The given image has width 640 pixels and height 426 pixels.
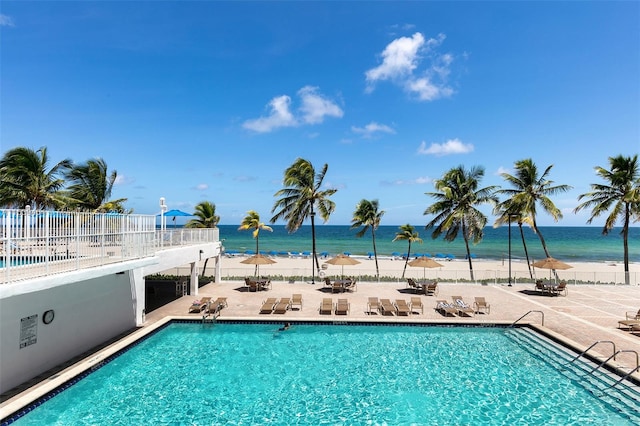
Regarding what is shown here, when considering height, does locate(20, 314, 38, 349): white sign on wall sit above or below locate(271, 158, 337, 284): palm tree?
below

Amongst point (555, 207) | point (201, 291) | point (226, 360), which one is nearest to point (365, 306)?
point (226, 360)

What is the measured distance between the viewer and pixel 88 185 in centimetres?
2184

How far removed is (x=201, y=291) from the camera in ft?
65.5

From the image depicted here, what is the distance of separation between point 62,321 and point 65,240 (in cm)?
251

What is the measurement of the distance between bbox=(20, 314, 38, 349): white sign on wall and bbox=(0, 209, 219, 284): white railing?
4.73 feet

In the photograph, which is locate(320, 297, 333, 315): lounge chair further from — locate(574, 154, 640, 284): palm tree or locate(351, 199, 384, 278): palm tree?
locate(574, 154, 640, 284): palm tree

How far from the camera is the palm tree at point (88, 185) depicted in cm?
2142

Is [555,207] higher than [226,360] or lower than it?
higher

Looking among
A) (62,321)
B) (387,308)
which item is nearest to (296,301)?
(387,308)

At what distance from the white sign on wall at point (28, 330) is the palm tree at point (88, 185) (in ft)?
46.7

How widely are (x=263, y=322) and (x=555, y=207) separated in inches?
854

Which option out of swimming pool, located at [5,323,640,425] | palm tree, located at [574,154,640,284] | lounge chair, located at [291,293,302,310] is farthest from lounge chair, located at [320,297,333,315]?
palm tree, located at [574,154,640,284]

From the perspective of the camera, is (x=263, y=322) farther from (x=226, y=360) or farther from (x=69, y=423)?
(x=69, y=423)

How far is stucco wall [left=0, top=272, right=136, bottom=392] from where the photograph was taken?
26.8 ft
